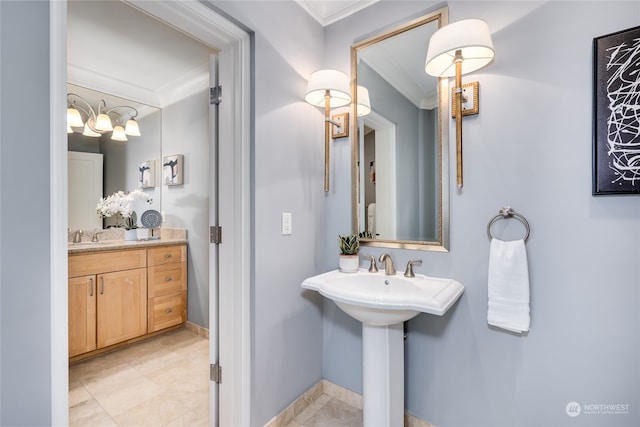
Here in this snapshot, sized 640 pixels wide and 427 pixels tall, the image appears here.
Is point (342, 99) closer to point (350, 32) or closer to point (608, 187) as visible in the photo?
point (350, 32)

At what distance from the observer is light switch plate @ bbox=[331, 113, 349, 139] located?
1833mm

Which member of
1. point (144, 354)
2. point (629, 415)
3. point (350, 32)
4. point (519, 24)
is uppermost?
point (350, 32)

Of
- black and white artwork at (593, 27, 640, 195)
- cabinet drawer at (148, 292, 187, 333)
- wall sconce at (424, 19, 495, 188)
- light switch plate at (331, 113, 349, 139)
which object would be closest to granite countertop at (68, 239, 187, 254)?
cabinet drawer at (148, 292, 187, 333)

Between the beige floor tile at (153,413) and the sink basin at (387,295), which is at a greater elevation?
the sink basin at (387,295)

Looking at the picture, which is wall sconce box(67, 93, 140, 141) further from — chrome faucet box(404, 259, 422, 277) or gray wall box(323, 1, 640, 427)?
chrome faucet box(404, 259, 422, 277)

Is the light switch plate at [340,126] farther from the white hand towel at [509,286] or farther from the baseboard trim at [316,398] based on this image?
the baseboard trim at [316,398]

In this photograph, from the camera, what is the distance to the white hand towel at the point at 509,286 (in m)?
1.25

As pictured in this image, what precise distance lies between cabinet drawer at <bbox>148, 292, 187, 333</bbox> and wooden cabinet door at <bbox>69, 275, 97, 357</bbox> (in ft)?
1.49

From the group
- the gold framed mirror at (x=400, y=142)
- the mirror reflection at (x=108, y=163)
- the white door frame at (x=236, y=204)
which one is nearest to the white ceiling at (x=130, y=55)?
the mirror reflection at (x=108, y=163)

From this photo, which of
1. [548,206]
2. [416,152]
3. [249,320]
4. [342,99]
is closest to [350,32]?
[342,99]

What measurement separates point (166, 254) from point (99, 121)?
4.47 feet

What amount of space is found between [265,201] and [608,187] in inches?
57.2

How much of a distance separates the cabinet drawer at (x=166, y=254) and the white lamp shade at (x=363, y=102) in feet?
7.27

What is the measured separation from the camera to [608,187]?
44.3 inches
